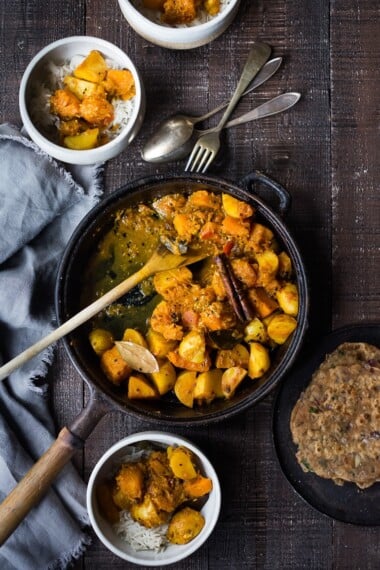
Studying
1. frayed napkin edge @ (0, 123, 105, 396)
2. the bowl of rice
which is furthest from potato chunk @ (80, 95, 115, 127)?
frayed napkin edge @ (0, 123, 105, 396)

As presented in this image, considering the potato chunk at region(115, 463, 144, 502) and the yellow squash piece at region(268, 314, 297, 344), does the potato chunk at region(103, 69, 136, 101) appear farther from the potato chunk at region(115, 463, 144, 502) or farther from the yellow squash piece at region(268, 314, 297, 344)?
the potato chunk at region(115, 463, 144, 502)

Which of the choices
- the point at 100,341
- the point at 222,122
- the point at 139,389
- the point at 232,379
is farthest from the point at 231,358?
the point at 222,122

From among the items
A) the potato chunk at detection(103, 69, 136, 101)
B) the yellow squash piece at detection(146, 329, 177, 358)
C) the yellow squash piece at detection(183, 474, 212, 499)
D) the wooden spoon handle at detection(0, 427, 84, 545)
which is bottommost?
the yellow squash piece at detection(183, 474, 212, 499)

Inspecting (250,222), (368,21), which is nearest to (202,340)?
(250,222)

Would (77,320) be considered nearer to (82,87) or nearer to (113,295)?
(113,295)

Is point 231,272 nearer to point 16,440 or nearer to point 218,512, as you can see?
point 218,512

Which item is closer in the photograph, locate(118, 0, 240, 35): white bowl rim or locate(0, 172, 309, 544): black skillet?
locate(0, 172, 309, 544): black skillet
